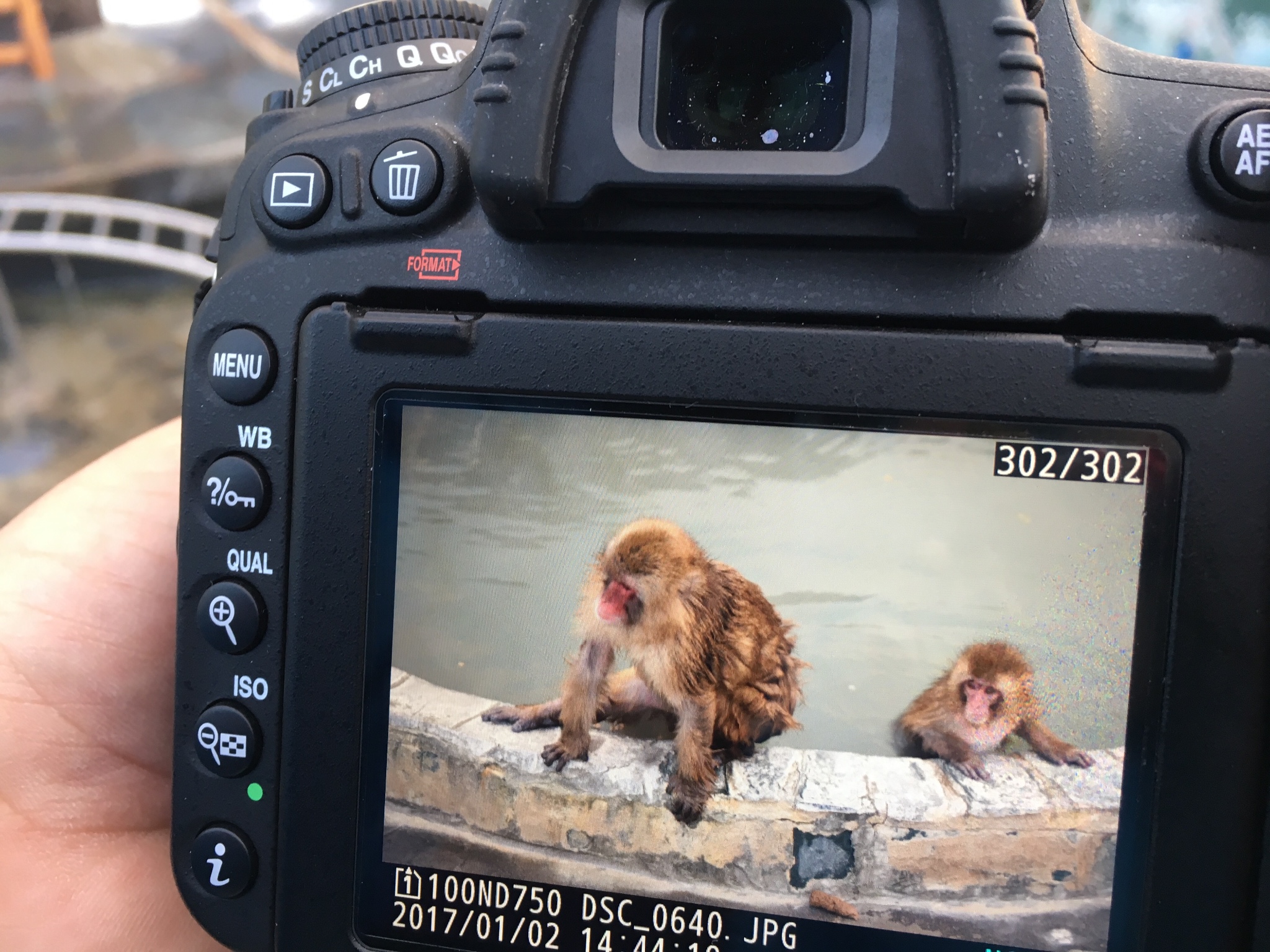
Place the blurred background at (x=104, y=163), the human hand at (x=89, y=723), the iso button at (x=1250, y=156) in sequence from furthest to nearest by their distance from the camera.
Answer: the blurred background at (x=104, y=163) → the human hand at (x=89, y=723) → the iso button at (x=1250, y=156)

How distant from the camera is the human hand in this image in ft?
1.69

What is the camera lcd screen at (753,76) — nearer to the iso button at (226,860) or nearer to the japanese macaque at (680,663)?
the japanese macaque at (680,663)

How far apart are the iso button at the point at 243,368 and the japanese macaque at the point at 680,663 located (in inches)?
7.6

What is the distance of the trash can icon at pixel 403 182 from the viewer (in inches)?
16.6

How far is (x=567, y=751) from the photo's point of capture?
0.43m

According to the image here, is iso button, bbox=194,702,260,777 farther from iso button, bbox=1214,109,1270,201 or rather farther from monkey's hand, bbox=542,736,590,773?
iso button, bbox=1214,109,1270,201

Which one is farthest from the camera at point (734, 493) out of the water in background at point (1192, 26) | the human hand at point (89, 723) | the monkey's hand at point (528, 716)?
the water in background at point (1192, 26)

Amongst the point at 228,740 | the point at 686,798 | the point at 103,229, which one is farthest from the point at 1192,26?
the point at 103,229

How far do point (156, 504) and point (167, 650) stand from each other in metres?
0.09

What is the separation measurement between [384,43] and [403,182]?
10 centimetres

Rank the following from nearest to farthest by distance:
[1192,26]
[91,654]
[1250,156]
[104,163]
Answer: [1250,156] → [91,654] → [1192,26] → [104,163]

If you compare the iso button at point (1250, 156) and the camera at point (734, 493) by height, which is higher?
the iso button at point (1250, 156)

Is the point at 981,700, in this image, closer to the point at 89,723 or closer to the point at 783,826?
the point at 783,826

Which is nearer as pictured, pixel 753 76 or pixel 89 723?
pixel 753 76
